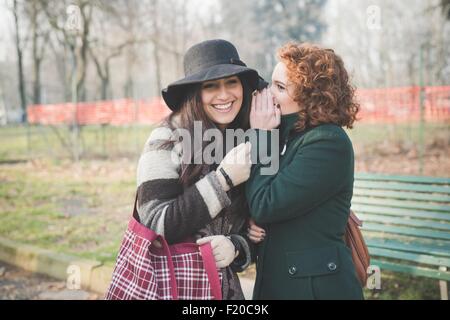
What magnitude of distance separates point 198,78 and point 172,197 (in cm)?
50

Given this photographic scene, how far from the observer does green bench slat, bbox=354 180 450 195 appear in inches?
138

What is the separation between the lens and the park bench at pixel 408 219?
124 inches

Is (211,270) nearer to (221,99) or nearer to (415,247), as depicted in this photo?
(221,99)

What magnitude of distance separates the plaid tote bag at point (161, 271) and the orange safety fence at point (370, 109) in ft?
17.8

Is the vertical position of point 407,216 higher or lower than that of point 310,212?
lower

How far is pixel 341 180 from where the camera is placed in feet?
5.49

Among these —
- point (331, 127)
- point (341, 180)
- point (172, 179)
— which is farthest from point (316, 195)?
point (172, 179)

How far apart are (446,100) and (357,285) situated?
9567 millimetres

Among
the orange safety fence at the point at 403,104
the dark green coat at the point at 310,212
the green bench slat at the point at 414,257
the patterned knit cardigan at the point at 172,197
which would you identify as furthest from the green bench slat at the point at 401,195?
the orange safety fence at the point at 403,104

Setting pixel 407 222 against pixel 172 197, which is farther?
pixel 407 222

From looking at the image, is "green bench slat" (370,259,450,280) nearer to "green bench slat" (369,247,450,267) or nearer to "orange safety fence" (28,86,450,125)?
"green bench slat" (369,247,450,267)

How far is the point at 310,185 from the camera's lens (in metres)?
1.61

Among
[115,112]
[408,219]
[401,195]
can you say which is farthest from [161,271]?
[115,112]

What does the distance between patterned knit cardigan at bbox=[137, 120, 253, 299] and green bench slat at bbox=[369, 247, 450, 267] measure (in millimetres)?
1923
